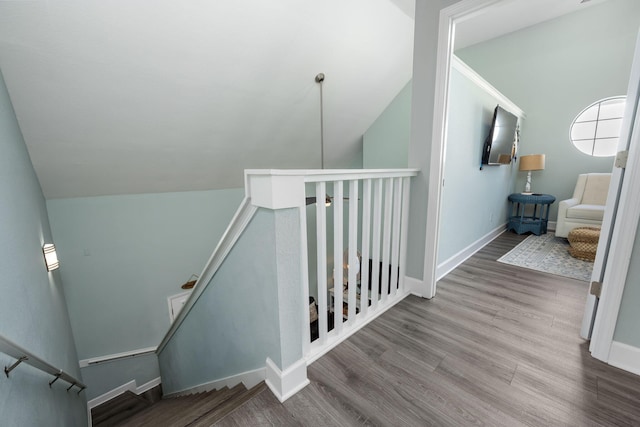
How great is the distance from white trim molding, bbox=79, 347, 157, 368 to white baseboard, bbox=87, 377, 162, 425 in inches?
17.4

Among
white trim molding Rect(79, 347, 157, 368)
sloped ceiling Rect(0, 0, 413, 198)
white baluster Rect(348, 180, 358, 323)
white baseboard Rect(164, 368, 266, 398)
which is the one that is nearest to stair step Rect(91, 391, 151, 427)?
white trim molding Rect(79, 347, 157, 368)

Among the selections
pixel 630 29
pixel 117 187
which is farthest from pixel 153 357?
pixel 630 29

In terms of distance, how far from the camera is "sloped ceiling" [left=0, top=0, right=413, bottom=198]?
1.80 meters

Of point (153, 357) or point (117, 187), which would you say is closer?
point (117, 187)

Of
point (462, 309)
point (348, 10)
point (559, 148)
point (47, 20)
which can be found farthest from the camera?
point (559, 148)

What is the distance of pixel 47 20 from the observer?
1643mm

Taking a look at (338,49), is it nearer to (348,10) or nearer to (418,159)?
(348,10)

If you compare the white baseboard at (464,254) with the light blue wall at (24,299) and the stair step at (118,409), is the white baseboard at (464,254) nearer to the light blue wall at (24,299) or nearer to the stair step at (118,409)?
the light blue wall at (24,299)

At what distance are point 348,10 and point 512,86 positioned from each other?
3.84 metres

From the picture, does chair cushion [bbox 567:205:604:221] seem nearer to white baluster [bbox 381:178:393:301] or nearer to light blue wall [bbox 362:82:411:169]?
light blue wall [bbox 362:82:411:169]

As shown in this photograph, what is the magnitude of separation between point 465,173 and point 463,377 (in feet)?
6.86

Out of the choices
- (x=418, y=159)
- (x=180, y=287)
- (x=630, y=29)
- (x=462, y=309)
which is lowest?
(x=180, y=287)

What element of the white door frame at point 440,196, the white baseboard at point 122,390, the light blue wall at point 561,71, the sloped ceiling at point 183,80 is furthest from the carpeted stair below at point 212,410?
the light blue wall at point 561,71

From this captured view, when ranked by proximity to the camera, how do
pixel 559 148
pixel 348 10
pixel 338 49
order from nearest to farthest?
pixel 348 10 < pixel 338 49 < pixel 559 148
